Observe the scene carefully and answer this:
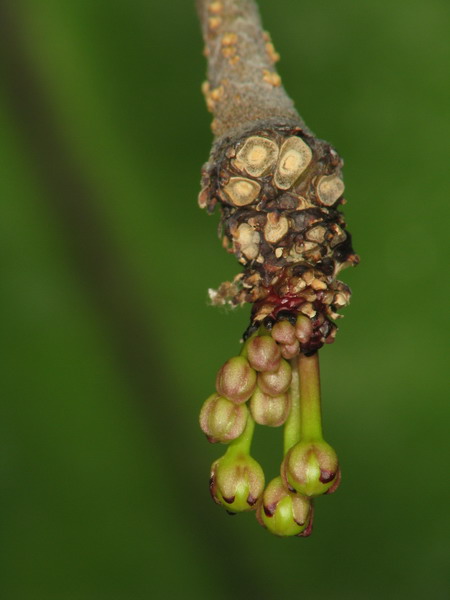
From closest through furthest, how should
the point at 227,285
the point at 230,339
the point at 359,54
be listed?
the point at 227,285, the point at 359,54, the point at 230,339

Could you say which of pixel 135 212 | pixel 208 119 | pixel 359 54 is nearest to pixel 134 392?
pixel 135 212

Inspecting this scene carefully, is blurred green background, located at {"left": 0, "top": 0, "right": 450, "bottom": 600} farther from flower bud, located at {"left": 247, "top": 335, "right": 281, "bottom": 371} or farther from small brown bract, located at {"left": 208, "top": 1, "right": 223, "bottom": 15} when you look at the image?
flower bud, located at {"left": 247, "top": 335, "right": 281, "bottom": 371}

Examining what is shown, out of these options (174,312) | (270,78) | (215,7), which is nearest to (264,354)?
(270,78)

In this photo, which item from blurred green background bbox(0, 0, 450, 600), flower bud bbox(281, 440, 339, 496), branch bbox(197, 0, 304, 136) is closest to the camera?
flower bud bbox(281, 440, 339, 496)

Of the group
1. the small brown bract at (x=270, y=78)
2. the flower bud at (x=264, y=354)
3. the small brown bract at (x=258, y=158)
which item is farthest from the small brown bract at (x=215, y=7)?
the flower bud at (x=264, y=354)

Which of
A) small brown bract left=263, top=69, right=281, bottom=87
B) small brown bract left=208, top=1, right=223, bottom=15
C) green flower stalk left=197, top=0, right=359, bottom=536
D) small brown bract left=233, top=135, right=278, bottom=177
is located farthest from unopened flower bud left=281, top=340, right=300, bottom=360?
small brown bract left=208, top=1, right=223, bottom=15

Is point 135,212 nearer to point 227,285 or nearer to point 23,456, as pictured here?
point 23,456
